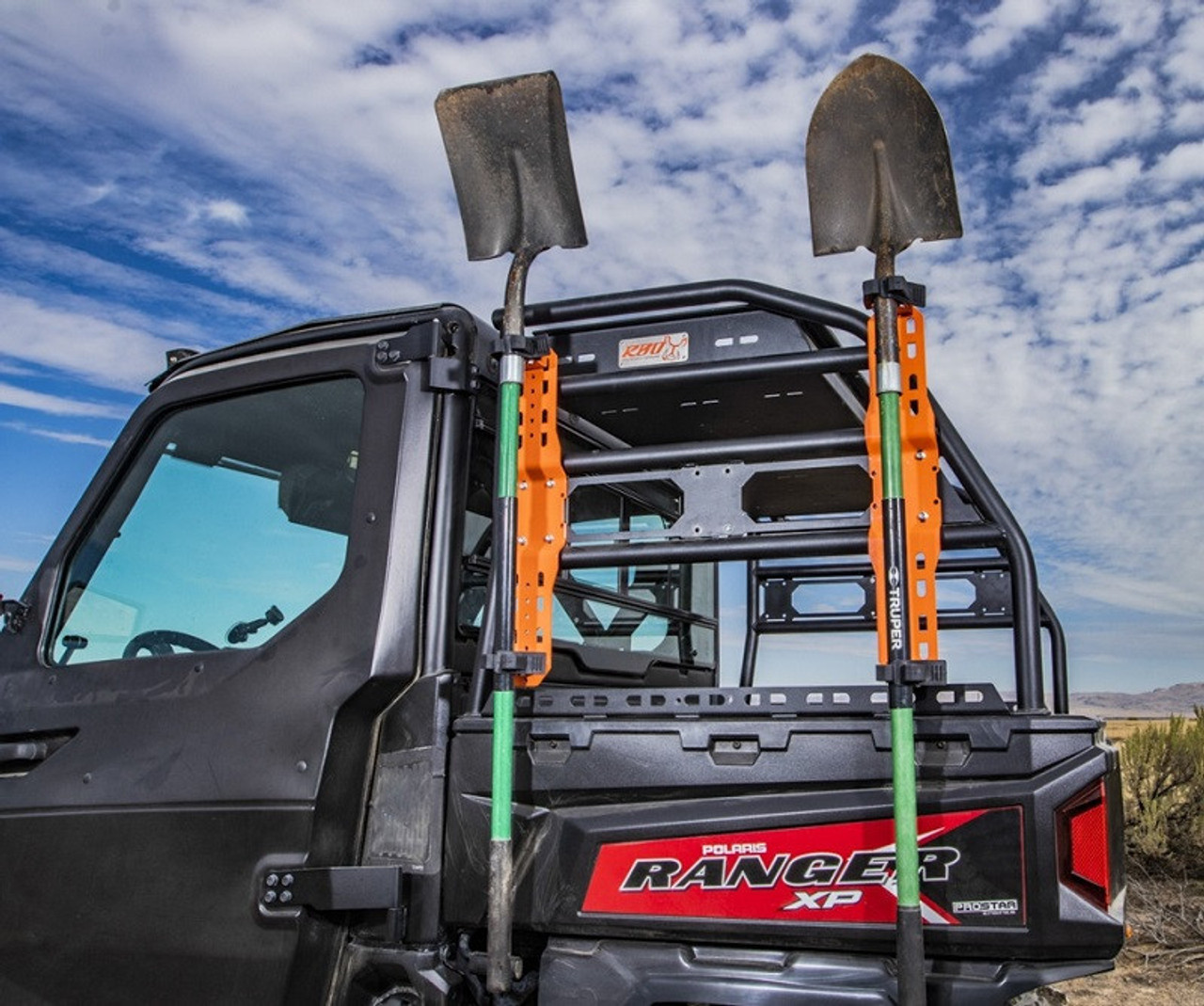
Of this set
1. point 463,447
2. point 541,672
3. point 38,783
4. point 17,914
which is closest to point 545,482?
point 463,447

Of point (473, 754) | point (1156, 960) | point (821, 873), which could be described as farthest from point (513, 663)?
point (1156, 960)

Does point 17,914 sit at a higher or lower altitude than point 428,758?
lower

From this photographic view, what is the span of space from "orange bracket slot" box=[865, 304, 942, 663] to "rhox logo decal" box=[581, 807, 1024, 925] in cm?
42

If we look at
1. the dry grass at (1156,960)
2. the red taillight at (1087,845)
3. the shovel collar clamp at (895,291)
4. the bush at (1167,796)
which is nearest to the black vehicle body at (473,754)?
the red taillight at (1087,845)

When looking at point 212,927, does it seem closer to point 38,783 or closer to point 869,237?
point 38,783

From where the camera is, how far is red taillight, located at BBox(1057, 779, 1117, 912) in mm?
2033

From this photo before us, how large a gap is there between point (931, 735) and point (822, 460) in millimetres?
599

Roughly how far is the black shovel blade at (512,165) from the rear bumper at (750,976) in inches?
59.8

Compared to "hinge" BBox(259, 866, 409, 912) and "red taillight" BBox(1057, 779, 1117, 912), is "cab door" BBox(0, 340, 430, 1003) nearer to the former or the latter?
"hinge" BBox(259, 866, 409, 912)

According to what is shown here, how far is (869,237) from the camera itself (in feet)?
7.91

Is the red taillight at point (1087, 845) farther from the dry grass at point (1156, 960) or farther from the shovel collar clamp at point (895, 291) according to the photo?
the dry grass at point (1156, 960)

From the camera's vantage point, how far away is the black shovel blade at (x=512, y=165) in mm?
2654

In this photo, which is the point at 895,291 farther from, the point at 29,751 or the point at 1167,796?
the point at 1167,796

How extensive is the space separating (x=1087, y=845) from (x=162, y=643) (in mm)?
2116
